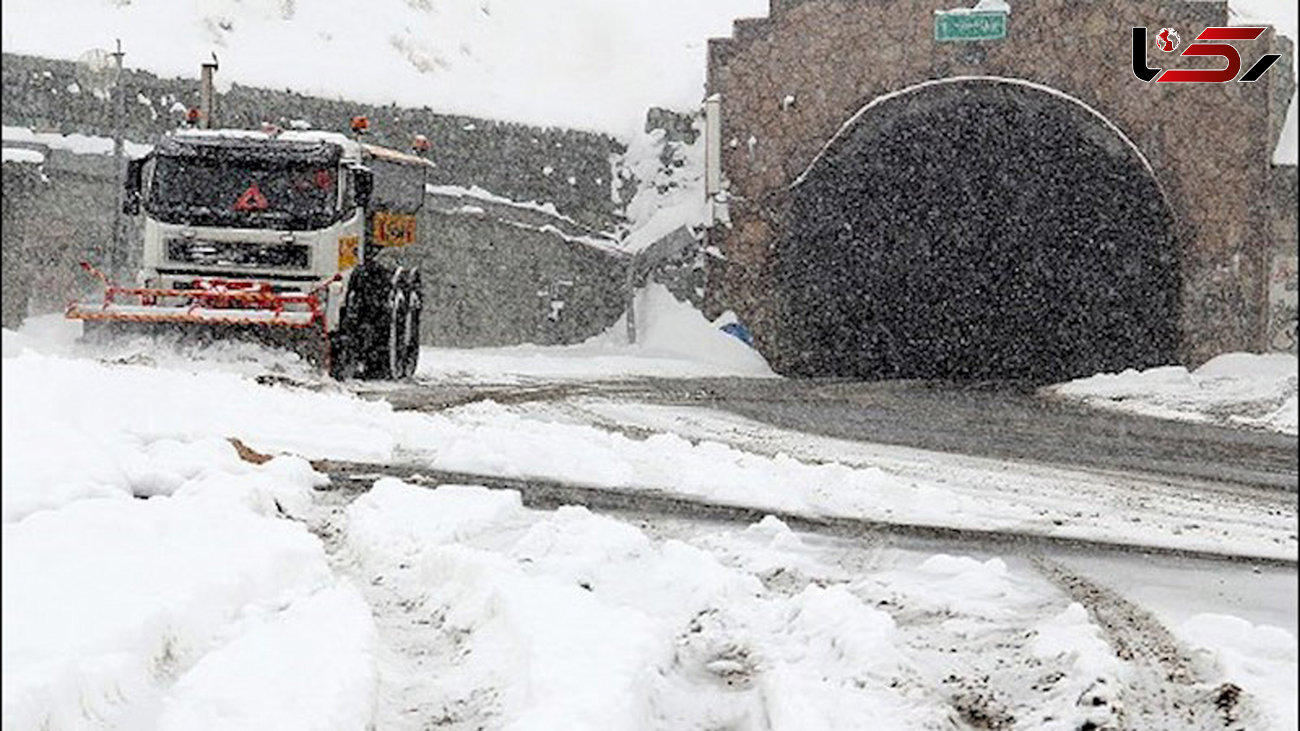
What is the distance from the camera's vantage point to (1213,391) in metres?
9.27

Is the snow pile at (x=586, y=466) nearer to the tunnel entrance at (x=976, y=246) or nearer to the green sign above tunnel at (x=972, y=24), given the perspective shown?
the tunnel entrance at (x=976, y=246)

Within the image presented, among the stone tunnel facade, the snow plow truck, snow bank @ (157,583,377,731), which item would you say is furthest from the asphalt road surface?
snow bank @ (157,583,377,731)

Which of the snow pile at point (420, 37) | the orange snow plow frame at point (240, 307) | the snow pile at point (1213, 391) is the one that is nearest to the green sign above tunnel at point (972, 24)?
the snow pile at point (420, 37)

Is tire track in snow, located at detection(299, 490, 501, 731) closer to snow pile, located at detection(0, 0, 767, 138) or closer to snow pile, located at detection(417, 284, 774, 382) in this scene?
snow pile, located at detection(0, 0, 767, 138)

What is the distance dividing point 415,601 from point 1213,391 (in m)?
5.13

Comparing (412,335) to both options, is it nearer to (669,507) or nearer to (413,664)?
(669,507)

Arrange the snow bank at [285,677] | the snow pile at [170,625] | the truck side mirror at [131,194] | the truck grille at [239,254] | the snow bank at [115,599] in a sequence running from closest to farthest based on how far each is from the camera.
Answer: the snow bank at [115,599] < the snow pile at [170,625] < the snow bank at [285,677] < the truck side mirror at [131,194] < the truck grille at [239,254]

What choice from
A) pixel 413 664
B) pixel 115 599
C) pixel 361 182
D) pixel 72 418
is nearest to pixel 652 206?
pixel 361 182

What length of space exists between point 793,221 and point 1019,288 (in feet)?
18.1

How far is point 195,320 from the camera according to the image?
12828mm

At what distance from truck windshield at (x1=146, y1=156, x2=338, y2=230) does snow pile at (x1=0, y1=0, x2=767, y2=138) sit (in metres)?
5.27

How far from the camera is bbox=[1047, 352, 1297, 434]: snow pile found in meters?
1.31

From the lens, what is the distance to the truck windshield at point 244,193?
8.87m

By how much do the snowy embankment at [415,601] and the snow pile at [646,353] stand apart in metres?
1.03
